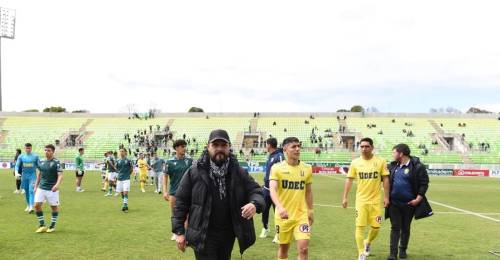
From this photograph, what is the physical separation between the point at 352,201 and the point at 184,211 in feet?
52.9


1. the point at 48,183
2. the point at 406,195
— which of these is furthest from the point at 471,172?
the point at 48,183

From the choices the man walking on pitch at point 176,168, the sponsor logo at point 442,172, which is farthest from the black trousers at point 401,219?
the sponsor logo at point 442,172

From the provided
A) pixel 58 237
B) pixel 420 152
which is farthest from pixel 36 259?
pixel 420 152

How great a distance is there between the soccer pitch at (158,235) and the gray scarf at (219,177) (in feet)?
14.6

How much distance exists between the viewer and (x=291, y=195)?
7141 mm

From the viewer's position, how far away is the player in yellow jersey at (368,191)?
8.45m

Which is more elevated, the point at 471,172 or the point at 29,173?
the point at 29,173

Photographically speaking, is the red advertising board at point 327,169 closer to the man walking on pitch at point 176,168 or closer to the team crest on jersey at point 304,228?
the man walking on pitch at point 176,168

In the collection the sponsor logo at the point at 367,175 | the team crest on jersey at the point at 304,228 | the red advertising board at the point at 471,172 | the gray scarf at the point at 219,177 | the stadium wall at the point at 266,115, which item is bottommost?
the red advertising board at the point at 471,172

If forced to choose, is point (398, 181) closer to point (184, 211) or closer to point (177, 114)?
point (184, 211)

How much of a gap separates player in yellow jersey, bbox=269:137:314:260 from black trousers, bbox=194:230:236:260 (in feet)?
6.66

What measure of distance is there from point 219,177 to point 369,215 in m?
4.58

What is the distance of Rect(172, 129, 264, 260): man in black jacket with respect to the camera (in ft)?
15.7

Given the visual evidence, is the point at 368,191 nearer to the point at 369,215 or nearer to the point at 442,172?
the point at 369,215
